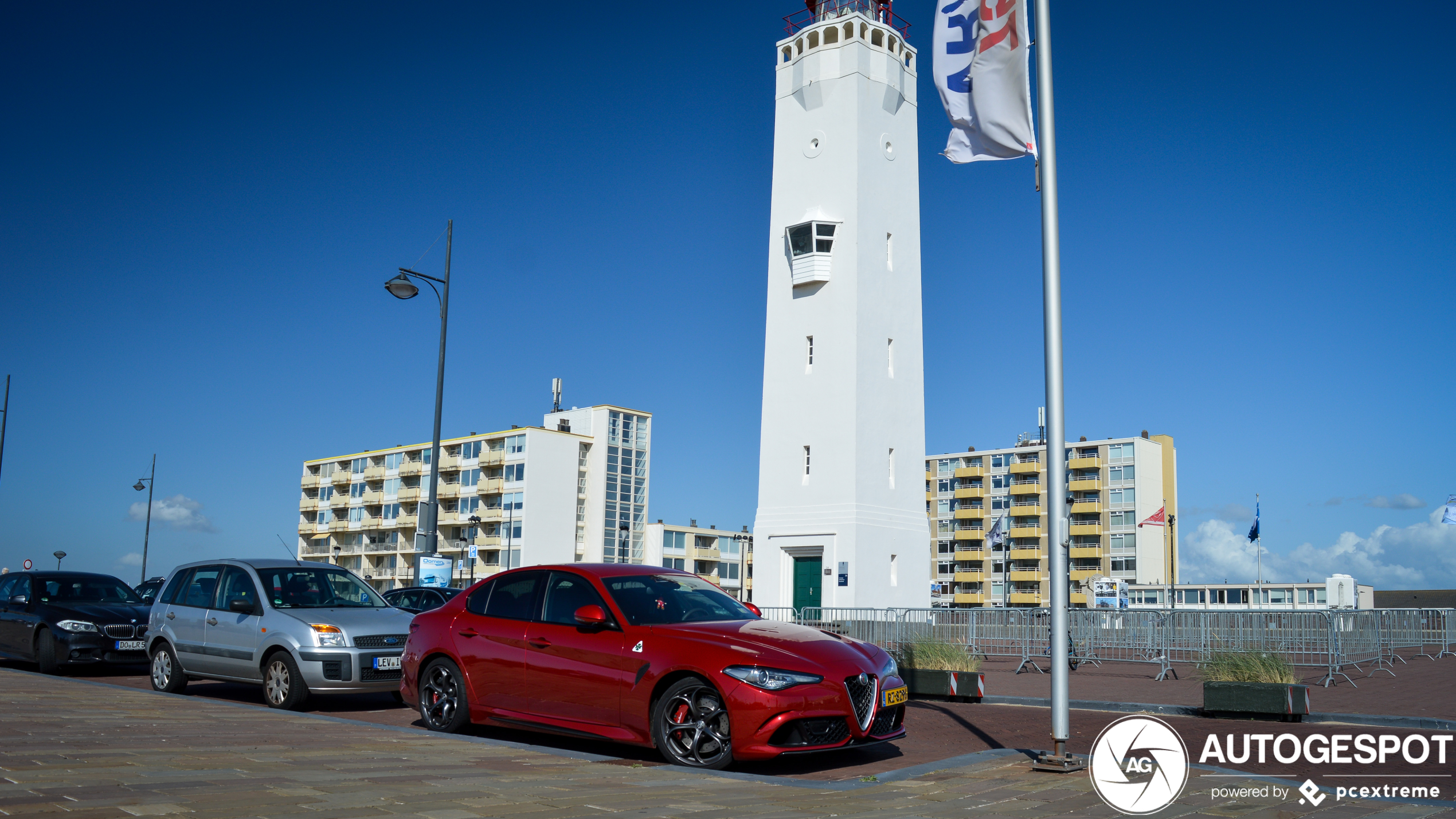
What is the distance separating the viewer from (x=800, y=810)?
242 inches

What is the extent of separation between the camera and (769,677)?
7.91 m

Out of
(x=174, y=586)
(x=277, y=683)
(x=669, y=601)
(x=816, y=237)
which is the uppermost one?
(x=816, y=237)

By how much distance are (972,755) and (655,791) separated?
3.21m

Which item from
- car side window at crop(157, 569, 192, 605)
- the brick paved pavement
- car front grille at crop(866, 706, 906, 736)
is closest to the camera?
the brick paved pavement

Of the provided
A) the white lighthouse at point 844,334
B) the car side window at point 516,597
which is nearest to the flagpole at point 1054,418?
the car side window at point 516,597

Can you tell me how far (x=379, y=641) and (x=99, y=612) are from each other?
7022 millimetres

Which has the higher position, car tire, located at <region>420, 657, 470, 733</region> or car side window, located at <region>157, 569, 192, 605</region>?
car side window, located at <region>157, 569, 192, 605</region>

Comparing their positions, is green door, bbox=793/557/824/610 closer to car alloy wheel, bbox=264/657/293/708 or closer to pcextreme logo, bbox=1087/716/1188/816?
car alloy wheel, bbox=264/657/293/708

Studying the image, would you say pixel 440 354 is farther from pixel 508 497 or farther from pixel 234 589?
pixel 508 497

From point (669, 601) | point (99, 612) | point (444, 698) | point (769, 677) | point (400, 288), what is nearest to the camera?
point (769, 677)

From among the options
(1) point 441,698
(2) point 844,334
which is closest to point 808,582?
(2) point 844,334

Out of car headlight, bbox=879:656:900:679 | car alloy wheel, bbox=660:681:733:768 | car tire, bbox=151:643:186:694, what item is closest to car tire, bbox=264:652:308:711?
car tire, bbox=151:643:186:694

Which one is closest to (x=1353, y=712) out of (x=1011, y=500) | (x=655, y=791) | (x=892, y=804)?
(x=892, y=804)

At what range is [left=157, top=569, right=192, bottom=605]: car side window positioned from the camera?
13.4m
